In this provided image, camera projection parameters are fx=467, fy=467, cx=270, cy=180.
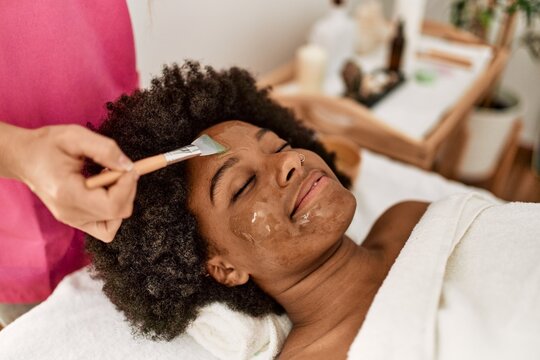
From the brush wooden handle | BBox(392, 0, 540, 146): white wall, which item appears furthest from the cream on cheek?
BBox(392, 0, 540, 146): white wall

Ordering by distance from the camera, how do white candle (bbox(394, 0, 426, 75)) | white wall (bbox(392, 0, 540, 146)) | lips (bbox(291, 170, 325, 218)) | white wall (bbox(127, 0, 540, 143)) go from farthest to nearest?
white wall (bbox(392, 0, 540, 146)) → white candle (bbox(394, 0, 426, 75)) → white wall (bbox(127, 0, 540, 143)) → lips (bbox(291, 170, 325, 218))

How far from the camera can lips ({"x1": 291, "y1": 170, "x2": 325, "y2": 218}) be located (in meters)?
0.86

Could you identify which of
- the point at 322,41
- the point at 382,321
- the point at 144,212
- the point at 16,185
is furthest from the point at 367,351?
the point at 322,41

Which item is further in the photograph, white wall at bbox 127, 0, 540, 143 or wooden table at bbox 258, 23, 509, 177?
wooden table at bbox 258, 23, 509, 177

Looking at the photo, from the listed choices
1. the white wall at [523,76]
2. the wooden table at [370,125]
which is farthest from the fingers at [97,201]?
the white wall at [523,76]

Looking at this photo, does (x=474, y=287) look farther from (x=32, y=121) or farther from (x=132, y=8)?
(x=132, y=8)

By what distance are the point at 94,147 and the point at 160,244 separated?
0.30 m

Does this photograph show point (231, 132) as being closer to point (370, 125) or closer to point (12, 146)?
point (12, 146)

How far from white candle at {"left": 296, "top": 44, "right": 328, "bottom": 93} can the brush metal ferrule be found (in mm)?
956

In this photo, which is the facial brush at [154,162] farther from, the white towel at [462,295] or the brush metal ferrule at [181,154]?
the white towel at [462,295]

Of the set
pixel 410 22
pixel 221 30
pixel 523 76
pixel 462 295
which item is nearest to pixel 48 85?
pixel 221 30

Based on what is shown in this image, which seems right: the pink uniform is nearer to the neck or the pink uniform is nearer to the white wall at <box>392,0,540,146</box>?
the neck

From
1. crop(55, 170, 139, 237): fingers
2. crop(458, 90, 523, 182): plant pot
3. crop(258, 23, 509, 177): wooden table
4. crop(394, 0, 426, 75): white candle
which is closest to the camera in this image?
crop(55, 170, 139, 237): fingers

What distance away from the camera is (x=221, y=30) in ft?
4.94
